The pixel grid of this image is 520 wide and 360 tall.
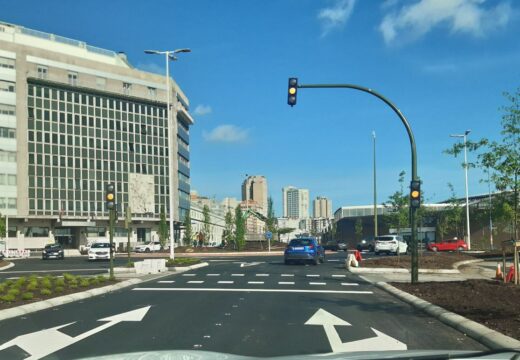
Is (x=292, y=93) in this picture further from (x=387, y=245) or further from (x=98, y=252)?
(x=387, y=245)

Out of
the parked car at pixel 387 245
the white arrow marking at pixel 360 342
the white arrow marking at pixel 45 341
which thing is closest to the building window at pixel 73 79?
the parked car at pixel 387 245

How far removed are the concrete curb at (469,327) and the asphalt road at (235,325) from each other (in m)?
0.15

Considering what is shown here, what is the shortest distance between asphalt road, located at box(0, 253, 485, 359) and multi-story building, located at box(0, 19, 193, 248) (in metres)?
62.0

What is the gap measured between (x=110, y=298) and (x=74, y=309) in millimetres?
2077

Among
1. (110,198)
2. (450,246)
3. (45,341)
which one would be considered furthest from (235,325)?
(450,246)

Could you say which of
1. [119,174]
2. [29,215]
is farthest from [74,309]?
[119,174]

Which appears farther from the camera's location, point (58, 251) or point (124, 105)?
point (124, 105)

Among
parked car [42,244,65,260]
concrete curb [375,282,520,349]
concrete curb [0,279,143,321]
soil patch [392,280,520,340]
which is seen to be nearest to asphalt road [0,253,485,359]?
concrete curb [375,282,520,349]

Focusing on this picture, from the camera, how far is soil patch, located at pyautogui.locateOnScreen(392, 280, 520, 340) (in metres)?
8.96

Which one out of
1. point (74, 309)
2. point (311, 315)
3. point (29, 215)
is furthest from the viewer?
point (29, 215)

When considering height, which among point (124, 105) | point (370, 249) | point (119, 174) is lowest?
point (370, 249)

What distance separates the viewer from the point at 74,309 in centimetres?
1209

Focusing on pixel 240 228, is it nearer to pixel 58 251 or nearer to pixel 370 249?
pixel 370 249

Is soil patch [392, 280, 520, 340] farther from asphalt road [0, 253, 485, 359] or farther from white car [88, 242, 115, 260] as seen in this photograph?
white car [88, 242, 115, 260]
